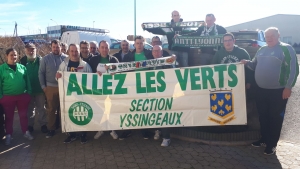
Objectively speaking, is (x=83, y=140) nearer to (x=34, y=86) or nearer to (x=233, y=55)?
(x=34, y=86)

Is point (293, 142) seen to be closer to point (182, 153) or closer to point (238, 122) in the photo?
point (238, 122)

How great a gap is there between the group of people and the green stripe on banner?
0.12 m

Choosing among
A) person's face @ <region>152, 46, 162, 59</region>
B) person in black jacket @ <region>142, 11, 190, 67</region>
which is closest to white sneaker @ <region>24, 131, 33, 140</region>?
person's face @ <region>152, 46, 162, 59</region>

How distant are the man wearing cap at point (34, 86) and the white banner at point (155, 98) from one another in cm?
121

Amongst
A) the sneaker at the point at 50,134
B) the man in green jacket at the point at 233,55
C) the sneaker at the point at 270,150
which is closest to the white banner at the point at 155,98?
the man in green jacket at the point at 233,55

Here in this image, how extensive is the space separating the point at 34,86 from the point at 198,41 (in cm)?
377

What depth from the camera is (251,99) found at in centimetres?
516

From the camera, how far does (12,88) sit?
517cm

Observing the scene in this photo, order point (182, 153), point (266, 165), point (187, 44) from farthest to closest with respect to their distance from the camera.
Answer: point (187, 44) < point (182, 153) < point (266, 165)

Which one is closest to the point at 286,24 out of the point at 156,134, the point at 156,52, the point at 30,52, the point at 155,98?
the point at 156,52

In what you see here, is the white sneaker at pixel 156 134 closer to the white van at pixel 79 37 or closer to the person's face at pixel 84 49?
the person's face at pixel 84 49

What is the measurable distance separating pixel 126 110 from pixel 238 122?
6.70 feet

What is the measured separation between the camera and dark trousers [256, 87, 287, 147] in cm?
442

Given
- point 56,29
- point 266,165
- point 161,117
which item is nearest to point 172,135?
point 161,117
